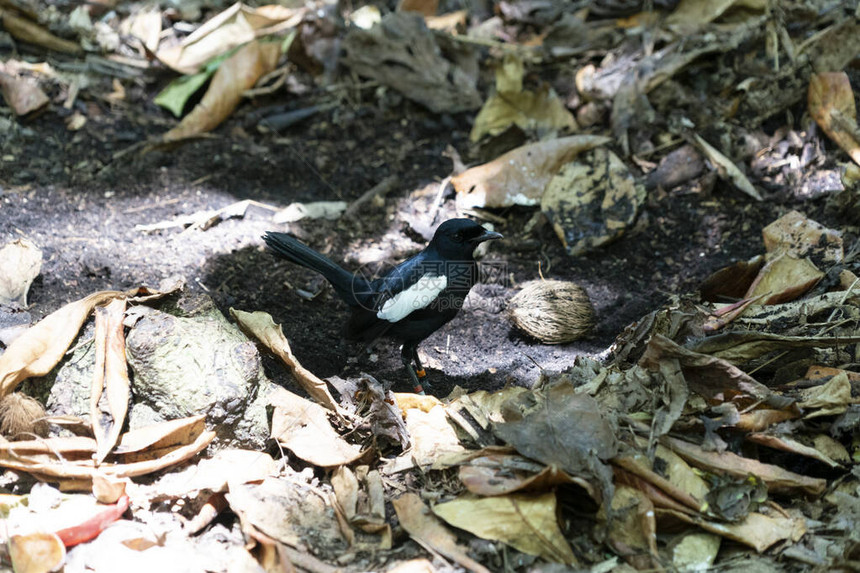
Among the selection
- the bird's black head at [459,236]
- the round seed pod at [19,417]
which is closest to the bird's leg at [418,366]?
the bird's black head at [459,236]

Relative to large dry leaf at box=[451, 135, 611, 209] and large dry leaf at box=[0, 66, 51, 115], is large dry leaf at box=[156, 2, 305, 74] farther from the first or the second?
large dry leaf at box=[451, 135, 611, 209]

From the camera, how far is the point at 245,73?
18.0ft

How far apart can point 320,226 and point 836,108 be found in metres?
3.23

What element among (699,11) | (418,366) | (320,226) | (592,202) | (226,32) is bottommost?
(418,366)

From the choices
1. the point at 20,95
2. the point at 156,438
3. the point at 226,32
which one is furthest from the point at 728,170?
Result: the point at 20,95

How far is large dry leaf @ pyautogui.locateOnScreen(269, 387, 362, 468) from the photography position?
2781mm

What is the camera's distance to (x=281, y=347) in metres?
3.18

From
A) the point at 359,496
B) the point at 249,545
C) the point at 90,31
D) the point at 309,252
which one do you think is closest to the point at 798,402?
the point at 359,496

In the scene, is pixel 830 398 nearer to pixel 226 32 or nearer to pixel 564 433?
pixel 564 433

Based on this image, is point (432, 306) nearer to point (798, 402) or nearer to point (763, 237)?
point (798, 402)

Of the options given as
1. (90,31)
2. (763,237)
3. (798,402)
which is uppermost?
(90,31)

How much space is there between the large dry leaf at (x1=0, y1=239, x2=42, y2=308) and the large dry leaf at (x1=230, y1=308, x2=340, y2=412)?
43.1 inches

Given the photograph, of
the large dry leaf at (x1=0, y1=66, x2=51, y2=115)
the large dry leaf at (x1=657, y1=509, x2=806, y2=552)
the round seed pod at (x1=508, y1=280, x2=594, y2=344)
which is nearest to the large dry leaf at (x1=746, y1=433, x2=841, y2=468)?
the large dry leaf at (x1=657, y1=509, x2=806, y2=552)

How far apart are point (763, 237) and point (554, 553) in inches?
102
